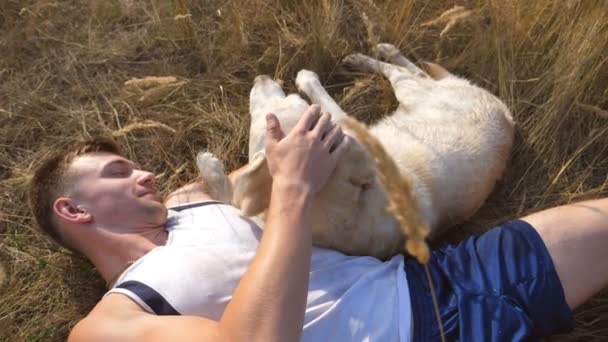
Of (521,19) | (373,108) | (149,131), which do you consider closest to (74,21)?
(149,131)

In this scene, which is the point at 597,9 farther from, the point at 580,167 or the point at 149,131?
the point at 149,131

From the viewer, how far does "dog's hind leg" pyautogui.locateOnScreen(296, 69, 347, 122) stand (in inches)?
109

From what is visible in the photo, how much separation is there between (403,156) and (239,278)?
92 cm

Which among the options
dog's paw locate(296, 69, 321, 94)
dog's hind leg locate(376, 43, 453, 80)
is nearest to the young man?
dog's paw locate(296, 69, 321, 94)

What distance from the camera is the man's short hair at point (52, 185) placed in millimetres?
2324

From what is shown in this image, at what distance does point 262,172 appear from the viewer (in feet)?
6.82

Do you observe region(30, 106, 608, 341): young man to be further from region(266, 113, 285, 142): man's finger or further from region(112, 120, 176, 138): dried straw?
region(112, 120, 176, 138): dried straw

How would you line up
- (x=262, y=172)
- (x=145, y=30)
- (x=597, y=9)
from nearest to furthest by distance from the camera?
(x=262, y=172), (x=597, y=9), (x=145, y=30)

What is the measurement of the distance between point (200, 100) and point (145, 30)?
25.3 inches

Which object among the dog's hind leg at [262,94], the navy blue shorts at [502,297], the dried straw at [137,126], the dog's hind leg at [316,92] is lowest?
the navy blue shorts at [502,297]

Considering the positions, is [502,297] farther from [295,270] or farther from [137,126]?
[137,126]

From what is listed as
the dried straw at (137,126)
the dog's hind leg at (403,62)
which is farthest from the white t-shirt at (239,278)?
the dog's hind leg at (403,62)

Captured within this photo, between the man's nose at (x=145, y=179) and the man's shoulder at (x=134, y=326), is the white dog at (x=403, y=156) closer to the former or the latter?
the man's nose at (x=145, y=179)

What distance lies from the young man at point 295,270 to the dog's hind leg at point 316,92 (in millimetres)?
672
